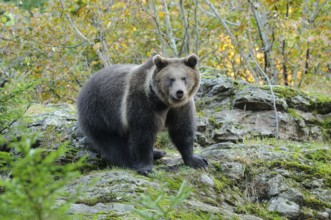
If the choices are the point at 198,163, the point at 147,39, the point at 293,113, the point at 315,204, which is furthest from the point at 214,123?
the point at 147,39

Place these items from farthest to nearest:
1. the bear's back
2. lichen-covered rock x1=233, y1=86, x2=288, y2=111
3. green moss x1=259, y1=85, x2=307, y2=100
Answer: green moss x1=259, y1=85, x2=307, y2=100 < lichen-covered rock x1=233, y1=86, x2=288, y2=111 < the bear's back

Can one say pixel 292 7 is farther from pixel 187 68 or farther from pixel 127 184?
pixel 127 184

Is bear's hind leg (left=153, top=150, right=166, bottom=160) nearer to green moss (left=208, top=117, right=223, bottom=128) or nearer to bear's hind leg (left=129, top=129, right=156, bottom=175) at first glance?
bear's hind leg (left=129, top=129, right=156, bottom=175)

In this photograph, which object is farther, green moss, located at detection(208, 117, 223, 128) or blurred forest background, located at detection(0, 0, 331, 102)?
blurred forest background, located at detection(0, 0, 331, 102)

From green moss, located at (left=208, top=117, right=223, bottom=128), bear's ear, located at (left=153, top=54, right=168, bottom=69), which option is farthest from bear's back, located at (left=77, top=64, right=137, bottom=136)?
green moss, located at (left=208, top=117, right=223, bottom=128)

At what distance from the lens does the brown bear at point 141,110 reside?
6656 millimetres

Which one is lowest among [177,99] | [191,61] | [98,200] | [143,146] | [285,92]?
[98,200]

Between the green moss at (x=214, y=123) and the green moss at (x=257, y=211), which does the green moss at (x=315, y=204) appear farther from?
the green moss at (x=214, y=123)

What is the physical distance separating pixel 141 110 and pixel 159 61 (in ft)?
2.32

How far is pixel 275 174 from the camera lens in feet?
22.0

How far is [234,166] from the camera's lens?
685cm

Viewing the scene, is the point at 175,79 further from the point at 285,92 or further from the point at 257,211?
the point at 285,92

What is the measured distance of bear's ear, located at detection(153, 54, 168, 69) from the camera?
269 inches

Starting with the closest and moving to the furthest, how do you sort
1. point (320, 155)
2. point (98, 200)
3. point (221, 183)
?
point (98, 200), point (221, 183), point (320, 155)
